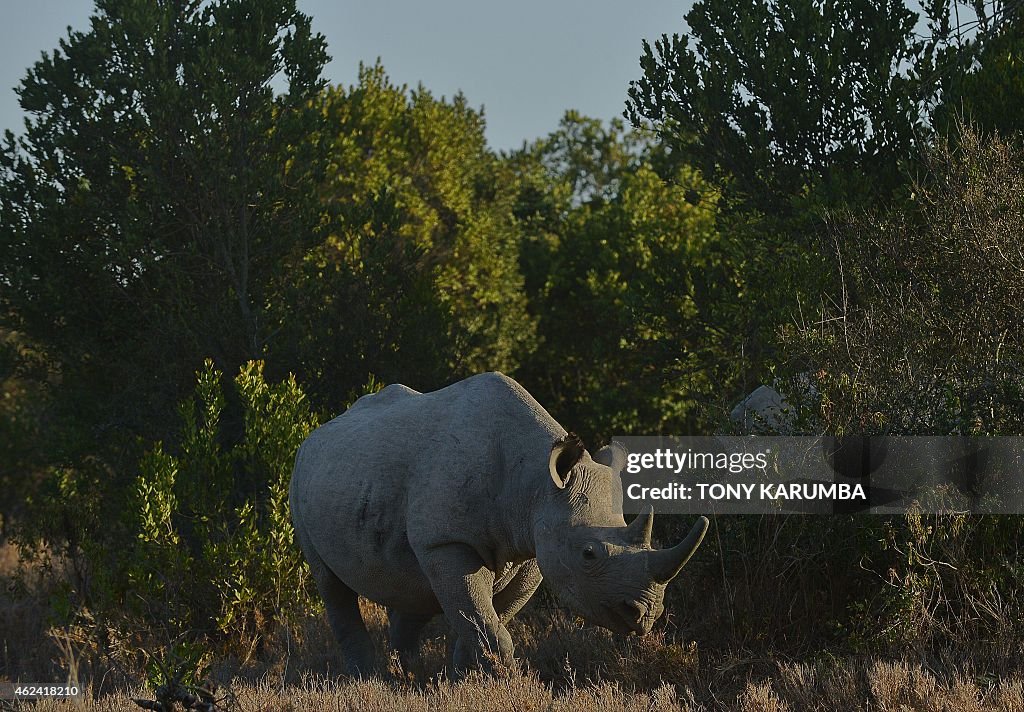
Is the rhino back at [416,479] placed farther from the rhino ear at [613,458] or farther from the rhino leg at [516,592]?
the rhino leg at [516,592]

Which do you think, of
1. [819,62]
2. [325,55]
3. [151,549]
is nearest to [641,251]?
[325,55]

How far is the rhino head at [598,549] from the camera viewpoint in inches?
268

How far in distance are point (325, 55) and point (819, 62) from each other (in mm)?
6874

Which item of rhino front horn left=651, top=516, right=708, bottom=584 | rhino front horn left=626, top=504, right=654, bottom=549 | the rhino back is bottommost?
rhino front horn left=651, top=516, right=708, bottom=584

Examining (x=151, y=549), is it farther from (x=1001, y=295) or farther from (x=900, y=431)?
(x=1001, y=295)

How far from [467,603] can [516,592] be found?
90 cm

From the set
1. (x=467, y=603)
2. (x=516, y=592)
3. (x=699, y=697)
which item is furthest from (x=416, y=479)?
(x=699, y=697)

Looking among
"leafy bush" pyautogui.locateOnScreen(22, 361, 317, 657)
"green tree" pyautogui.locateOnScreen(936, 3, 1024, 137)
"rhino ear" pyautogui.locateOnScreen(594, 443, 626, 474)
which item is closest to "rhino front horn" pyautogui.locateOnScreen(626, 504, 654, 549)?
"rhino ear" pyautogui.locateOnScreen(594, 443, 626, 474)

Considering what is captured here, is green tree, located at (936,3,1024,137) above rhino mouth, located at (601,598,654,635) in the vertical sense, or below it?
above

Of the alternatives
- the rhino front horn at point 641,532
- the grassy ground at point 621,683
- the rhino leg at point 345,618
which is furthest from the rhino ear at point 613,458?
the rhino leg at point 345,618

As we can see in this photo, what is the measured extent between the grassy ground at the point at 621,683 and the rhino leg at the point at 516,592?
342 mm

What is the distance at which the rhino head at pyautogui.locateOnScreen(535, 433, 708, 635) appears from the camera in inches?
268

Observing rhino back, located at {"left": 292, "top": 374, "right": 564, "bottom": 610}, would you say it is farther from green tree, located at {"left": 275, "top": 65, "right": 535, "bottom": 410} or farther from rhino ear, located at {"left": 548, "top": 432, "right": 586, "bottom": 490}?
green tree, located at {"left": 275, "top": 65, "right": 535, "bottom": 410}

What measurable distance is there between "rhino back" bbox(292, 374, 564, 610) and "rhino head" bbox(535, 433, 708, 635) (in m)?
0.34
